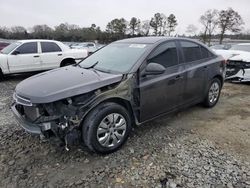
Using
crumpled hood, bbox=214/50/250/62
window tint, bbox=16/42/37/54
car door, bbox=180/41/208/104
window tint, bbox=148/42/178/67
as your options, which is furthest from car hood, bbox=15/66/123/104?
crumpled hood, bbox=214/50/250/62

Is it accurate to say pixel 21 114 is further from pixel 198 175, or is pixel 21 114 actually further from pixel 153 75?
pixel 198 175

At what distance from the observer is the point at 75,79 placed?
125 inches

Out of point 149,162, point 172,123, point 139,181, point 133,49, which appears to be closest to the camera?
point 139,181

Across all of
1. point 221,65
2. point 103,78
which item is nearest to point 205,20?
point 221,65

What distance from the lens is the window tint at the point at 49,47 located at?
8.55 meters

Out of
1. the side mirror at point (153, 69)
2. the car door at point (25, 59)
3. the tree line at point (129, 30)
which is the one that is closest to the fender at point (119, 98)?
the side mirror at point (153, 69)

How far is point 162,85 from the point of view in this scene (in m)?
3.70

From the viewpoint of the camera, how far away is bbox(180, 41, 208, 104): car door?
421cm

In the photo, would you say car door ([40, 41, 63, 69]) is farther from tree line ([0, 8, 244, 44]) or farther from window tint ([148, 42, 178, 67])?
tree line ([0, 8, 244, 44])

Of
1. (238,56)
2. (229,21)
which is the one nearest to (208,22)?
(229,21)

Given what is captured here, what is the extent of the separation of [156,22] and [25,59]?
142ft

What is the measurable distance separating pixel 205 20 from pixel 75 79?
4104 centimetres

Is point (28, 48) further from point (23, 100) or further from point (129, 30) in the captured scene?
point (129, 30)

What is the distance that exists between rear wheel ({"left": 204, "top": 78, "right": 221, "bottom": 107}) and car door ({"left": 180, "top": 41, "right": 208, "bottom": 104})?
34 centimetres
